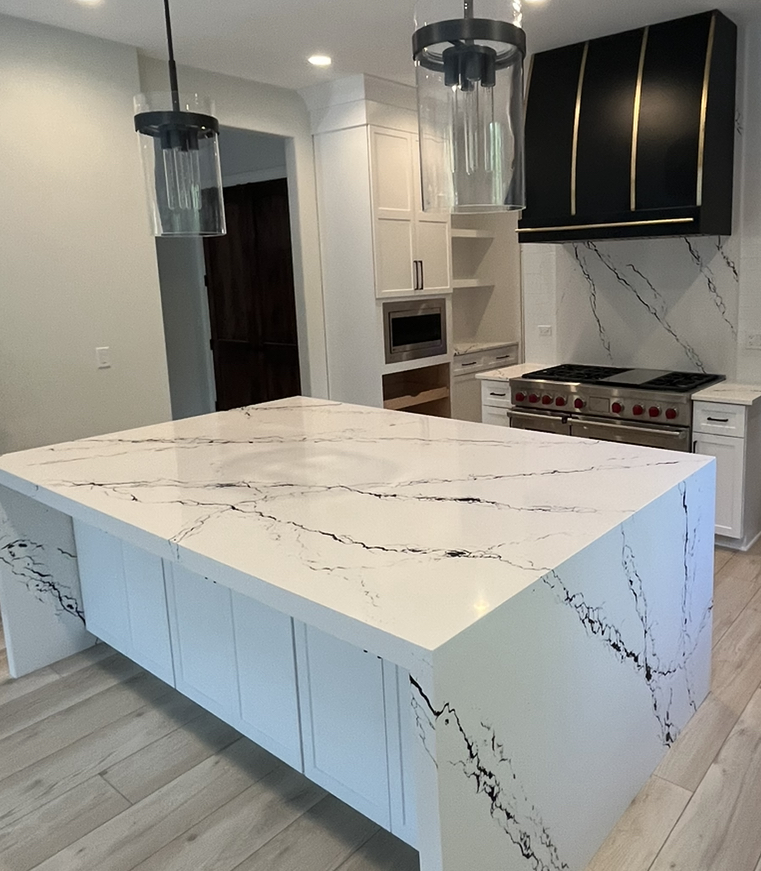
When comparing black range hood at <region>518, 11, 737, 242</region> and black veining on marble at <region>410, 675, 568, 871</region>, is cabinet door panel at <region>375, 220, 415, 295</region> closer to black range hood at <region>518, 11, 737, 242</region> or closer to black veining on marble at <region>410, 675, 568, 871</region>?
black range hood at <region>518, 11, 737, 242</region>

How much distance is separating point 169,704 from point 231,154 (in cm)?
455

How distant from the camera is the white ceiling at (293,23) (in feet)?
10.7

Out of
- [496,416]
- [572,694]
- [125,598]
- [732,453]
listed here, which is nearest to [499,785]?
[572,694]

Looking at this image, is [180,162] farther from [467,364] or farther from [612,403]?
[467,364]

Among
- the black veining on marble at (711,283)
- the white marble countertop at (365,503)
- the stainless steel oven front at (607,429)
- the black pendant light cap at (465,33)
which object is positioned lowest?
the stainless steel oven front at (607,429)

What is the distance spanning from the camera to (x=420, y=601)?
4.44 feet

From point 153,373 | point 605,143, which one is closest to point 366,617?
point 153,373

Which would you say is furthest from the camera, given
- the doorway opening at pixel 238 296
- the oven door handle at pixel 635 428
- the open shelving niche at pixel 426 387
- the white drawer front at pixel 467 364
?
the doorway opening at pixel 238 296

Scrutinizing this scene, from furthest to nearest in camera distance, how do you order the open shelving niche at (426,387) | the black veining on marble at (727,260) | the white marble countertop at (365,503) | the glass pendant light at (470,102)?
the open shelving niche at (426,387)
the black veining on marble at (727,260)
the glass pendant light at (470,102)
the white marble countertop at (365,503)

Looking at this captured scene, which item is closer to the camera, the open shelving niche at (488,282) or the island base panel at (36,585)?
the island base panel at (36,585)

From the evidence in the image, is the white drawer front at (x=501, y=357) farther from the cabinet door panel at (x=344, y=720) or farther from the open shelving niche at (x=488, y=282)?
the cabinet door panel at (x=344, y=720)

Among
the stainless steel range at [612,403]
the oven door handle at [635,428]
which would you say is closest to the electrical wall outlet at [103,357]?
the stainless steel range at [612,403]

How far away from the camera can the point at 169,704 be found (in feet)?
8.43

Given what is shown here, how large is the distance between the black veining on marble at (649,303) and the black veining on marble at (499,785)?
124 inches
